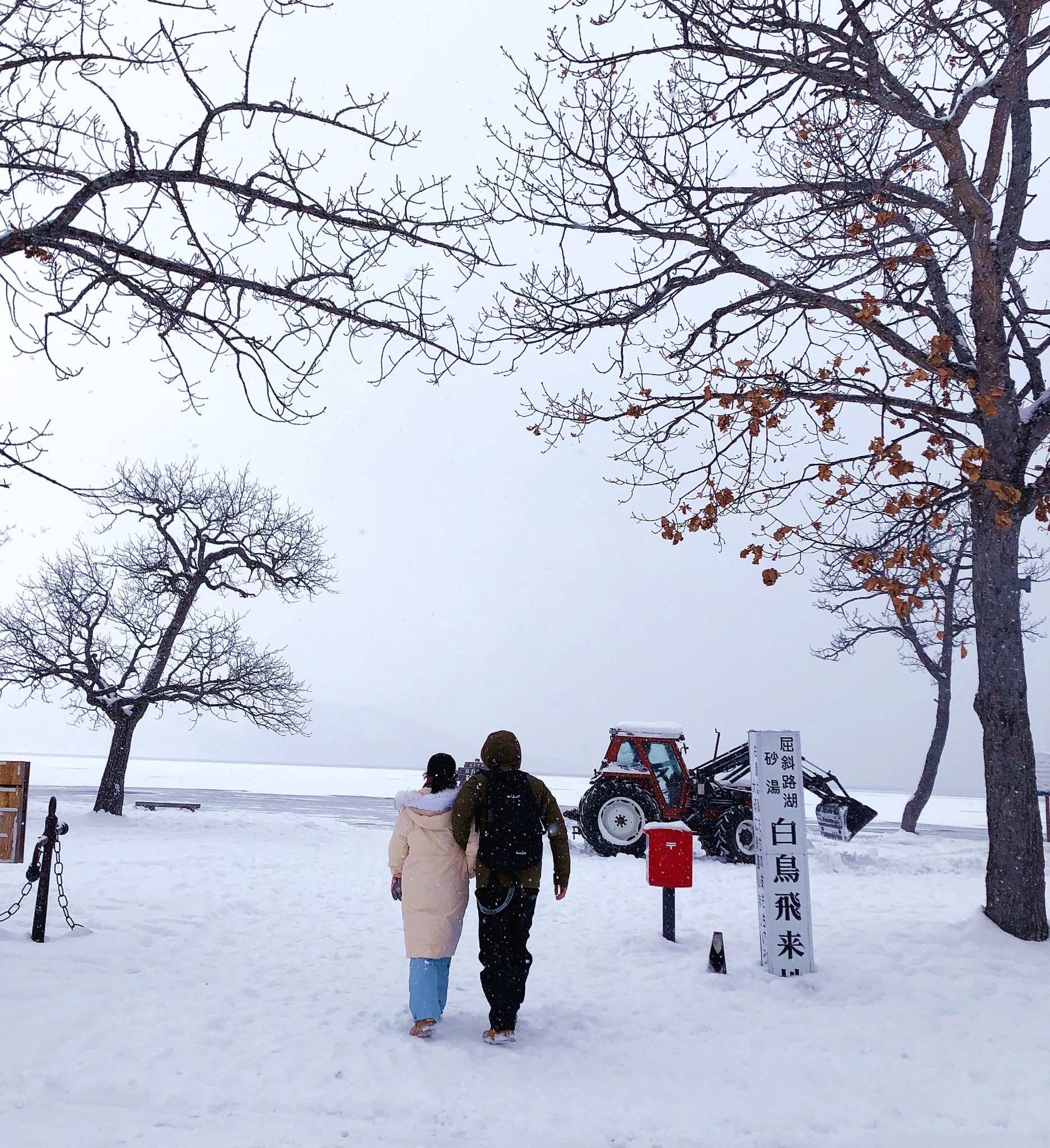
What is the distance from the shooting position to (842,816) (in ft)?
41.0

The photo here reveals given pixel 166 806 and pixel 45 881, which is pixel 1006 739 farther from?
pixel 166 806

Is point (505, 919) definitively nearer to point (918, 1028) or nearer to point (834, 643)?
point (918, 1028)

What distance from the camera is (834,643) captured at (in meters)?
19.5

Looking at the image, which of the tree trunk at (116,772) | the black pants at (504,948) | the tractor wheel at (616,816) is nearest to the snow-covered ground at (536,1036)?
the black pants at (504,948)

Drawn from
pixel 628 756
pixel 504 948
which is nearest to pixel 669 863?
pixel 504 948

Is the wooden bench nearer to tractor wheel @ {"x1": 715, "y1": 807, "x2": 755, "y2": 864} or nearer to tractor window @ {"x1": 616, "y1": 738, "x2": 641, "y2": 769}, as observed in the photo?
tractor window @ {"x1": 616, "y1": 738, "x2": 641, "y2": 769}

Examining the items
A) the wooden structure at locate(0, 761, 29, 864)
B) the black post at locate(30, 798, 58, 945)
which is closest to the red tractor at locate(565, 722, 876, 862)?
the wooden structure at locate(0, 761, 29, 864)

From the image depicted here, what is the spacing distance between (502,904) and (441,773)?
0.88m

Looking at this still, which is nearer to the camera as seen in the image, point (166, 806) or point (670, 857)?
point (670, 857)

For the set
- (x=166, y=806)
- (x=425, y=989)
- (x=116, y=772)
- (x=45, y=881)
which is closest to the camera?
(x=425, y=989)

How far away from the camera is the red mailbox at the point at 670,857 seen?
721 centimetres

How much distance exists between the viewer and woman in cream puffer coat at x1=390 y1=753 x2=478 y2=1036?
16.4 feet

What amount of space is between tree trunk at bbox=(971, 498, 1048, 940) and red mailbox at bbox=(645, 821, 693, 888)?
2.36m

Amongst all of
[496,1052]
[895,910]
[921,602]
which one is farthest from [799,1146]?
[895,910]
